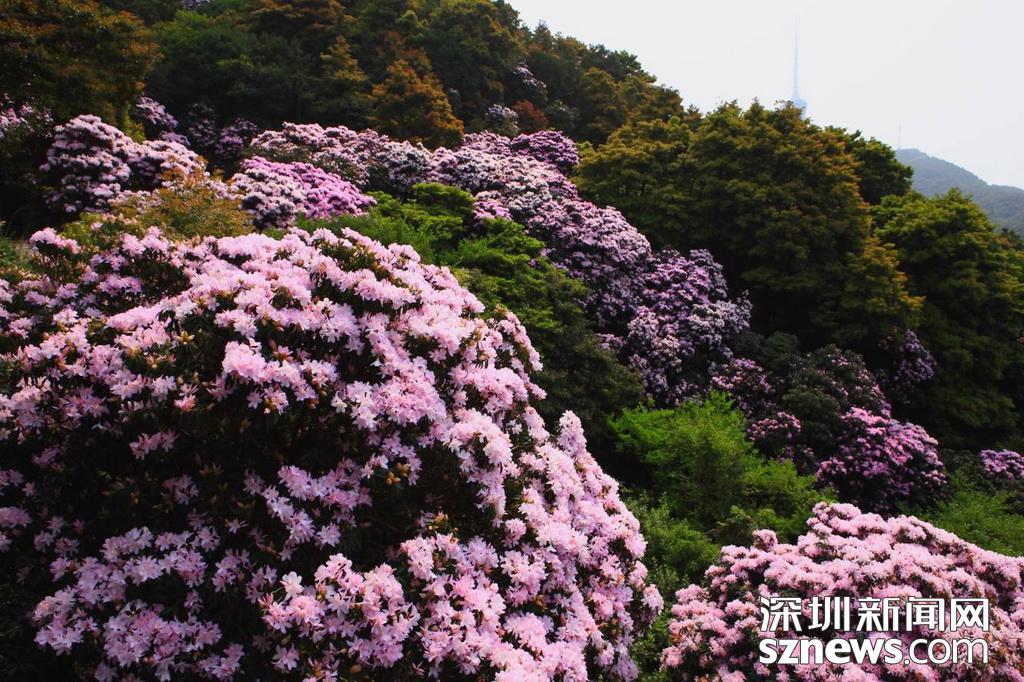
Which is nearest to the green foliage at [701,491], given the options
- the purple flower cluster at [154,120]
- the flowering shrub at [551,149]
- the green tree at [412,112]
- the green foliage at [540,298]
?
the green foliage at [540,298]

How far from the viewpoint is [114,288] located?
140 inches

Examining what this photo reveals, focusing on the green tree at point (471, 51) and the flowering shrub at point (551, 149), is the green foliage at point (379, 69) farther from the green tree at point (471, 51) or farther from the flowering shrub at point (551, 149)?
the flowering shrub at point (551, 149)

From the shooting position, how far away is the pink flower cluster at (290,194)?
34.2ft

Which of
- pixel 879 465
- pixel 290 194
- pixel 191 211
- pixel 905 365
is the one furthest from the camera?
pixel 905 365

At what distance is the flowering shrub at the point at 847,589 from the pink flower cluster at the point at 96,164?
1036 cm

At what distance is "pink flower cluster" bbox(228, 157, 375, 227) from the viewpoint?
34.2ft

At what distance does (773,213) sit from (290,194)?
11.8 m

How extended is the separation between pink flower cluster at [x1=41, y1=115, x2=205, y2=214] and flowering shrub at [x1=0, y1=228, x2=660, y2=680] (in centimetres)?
863

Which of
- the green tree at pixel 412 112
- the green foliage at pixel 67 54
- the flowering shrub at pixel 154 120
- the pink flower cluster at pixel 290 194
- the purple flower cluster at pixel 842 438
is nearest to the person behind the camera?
the pink flower cluster at pixel 290 194

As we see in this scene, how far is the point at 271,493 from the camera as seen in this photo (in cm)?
270

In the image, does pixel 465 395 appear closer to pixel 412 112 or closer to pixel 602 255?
pixel 602 255

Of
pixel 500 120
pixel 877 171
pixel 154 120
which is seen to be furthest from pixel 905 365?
pixel 154 120

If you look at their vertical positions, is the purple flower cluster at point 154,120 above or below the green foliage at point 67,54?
below

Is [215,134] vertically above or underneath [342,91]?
underneath
